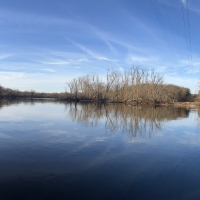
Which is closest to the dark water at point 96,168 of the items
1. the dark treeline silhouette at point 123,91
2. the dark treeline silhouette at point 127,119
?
the dark treeline silhouette at point 127,119

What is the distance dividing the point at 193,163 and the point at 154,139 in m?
3.27

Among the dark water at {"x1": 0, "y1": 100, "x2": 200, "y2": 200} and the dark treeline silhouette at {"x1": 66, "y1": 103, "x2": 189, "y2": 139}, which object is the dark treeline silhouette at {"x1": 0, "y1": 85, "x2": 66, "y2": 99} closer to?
the dark treeline silhouette at {"x1": 66, "y1": 103, "x2": 189, "y2": 139}

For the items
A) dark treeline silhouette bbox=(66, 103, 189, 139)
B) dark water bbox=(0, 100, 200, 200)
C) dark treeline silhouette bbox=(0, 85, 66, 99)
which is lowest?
dark water bbox=(0, 100, 200, 200)

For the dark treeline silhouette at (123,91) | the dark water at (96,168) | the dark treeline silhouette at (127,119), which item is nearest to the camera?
the dark water at (96,168)

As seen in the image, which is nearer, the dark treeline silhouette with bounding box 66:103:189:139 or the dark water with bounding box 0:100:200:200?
the dark water with bounding box 0:100:200:200

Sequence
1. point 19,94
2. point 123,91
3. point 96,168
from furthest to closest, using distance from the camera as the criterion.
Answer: point 19,94 < point 123,91 < point 96,168

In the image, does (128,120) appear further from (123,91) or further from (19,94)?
(19,94)

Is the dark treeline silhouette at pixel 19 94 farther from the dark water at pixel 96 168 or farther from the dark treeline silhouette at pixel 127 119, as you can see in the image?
the dark water at pixel 96 168

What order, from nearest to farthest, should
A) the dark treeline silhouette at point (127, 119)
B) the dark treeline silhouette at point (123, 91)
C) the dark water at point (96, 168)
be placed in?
the dark water at point (96, 168) < the dark treeline silhouette at point (127, 119) < the dark treeline silhouette at point (123, 91)

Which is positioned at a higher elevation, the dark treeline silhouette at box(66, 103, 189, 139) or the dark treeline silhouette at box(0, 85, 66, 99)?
the dark treeline silhouette at box(0, 85, 66, 99)

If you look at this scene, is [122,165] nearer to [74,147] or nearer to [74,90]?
[74,147]

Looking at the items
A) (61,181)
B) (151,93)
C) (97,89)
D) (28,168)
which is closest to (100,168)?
(61,181)

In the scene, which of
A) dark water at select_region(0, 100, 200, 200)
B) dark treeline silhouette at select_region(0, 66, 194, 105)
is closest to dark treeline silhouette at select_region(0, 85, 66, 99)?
dark treeline silhouette at select_region(0, 66, 194, 105)

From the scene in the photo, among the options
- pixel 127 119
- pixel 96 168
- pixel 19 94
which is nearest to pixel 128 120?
pixel 127 119
